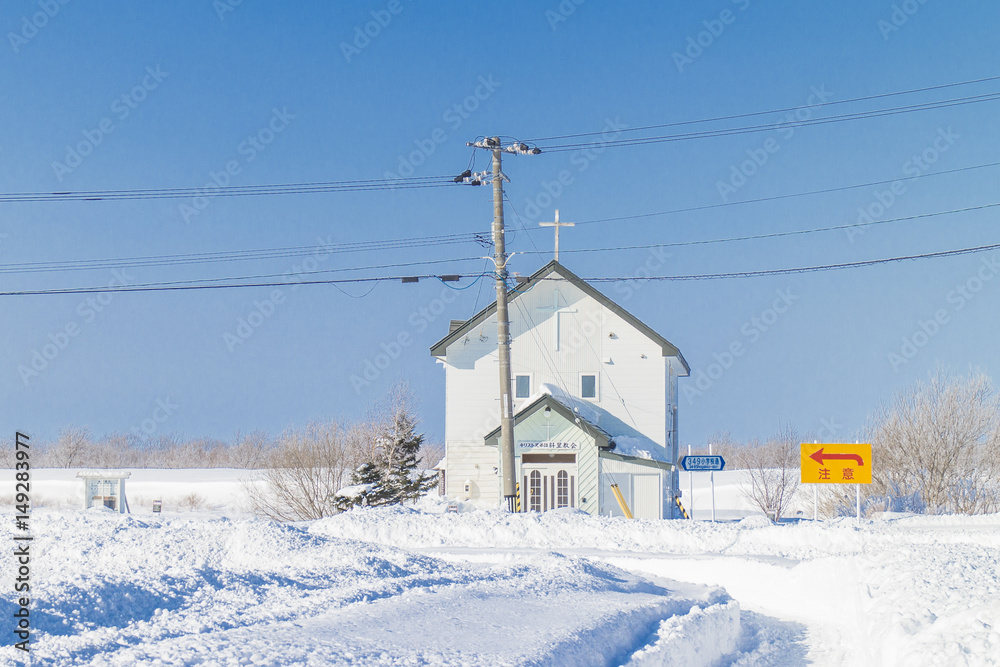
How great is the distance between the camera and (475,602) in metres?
9.69

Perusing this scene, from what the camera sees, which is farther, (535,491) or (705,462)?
(535,491)

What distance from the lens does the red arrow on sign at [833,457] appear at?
2570 cm

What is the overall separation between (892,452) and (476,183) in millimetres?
20689

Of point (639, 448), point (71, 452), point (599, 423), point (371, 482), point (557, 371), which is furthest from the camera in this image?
point (71, 452)

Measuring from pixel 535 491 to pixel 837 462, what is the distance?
32.7ft

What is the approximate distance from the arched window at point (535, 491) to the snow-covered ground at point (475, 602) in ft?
36.7

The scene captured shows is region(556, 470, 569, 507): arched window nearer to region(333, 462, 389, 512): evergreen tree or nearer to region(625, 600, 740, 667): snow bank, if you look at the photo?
region(333, 462, 389, 512): evergreen tree

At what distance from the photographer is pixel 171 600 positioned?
10.4 metres

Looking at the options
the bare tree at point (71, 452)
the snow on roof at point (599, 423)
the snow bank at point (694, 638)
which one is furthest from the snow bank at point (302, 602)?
the bare tree at point (71, 452)

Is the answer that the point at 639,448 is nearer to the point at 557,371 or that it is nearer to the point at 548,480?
the point at 548,480

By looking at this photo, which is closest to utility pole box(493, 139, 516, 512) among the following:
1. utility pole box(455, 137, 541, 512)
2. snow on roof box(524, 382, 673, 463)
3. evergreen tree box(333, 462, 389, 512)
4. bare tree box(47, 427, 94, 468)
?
utility pole box(455, 137, 541, 512)

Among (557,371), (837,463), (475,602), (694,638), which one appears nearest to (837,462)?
(837,463)

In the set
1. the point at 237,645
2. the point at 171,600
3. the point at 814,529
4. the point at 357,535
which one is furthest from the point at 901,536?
the point at 237,645

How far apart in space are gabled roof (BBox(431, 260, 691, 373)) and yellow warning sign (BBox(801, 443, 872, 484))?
26.7 feet
